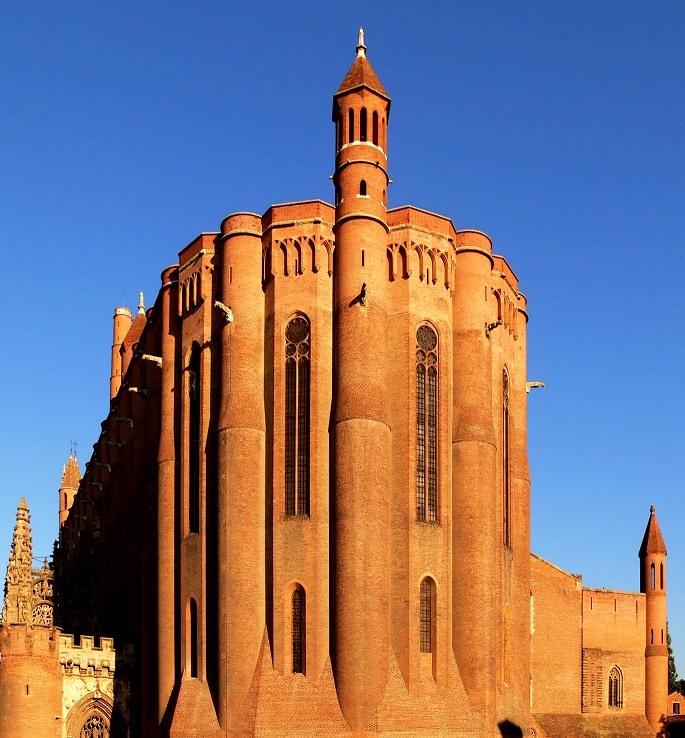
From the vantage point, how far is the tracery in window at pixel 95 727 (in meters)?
39.7

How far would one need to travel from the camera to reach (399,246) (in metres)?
38.1

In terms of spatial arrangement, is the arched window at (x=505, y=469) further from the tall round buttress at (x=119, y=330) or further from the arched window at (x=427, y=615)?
the tall round buttress at (x=119, y=330)

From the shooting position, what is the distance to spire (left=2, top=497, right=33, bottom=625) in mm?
39344

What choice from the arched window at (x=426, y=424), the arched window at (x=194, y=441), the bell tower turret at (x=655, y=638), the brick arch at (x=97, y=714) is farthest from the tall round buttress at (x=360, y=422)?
the bell tower turret at (x=655, y=638)

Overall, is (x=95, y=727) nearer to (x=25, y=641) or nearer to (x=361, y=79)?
(x=25, y=641)

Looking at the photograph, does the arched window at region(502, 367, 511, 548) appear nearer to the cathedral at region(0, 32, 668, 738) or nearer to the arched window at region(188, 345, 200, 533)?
the cathedral at region(0, 32, 668, 738)

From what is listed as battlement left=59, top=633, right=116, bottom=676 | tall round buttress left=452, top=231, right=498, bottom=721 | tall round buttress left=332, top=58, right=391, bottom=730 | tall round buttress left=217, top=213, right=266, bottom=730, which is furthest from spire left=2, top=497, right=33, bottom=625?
tall round buttress left=452, top=231, right=498, bottom=721

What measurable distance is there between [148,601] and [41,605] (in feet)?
12.0

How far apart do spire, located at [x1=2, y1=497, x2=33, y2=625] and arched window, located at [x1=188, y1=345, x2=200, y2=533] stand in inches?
254

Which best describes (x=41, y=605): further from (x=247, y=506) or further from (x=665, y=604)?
(x=665, y=604)

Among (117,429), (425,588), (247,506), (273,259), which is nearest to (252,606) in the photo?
(247,506)

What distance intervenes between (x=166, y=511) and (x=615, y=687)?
24.0 metres

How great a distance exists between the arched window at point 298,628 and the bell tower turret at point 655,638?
2444 centimetres

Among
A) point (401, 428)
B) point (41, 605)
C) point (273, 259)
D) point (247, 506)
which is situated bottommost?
point (41, 605)
